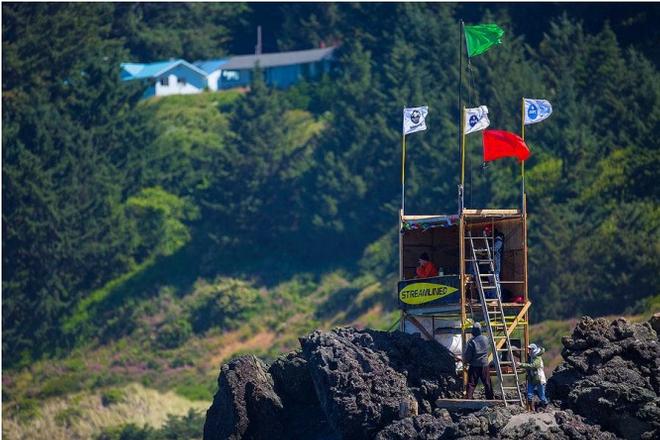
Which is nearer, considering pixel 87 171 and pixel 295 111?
pixel 87 171

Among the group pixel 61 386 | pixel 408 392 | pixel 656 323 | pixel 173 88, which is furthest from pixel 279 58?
pixel 408 392

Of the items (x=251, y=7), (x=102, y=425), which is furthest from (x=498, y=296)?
(x=251, y=7)

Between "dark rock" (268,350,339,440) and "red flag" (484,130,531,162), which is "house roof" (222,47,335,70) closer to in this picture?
"red flag" (484,130,531,162)

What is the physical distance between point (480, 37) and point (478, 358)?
8316 mm

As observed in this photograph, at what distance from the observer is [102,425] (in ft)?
249

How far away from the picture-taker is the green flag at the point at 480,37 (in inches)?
1658

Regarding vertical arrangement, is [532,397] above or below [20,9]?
below

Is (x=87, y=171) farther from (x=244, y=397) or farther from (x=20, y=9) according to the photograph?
(x=244, y=397)

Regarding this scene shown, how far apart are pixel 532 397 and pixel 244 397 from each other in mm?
6800

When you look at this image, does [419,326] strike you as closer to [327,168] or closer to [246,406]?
[246,406]

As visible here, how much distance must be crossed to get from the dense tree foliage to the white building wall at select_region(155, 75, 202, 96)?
1533cm

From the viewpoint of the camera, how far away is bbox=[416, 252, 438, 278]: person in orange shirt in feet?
135

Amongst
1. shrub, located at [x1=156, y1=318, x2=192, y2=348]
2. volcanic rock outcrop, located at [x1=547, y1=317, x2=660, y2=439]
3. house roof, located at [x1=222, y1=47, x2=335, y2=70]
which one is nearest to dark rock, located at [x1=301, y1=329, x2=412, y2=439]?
volcanic rock outcrop, located at [x1=547, y1=317, x2=660, y2=439]

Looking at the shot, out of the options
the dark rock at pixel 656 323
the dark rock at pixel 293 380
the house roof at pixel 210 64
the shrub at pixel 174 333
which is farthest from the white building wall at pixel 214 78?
the dark rock at pixel 656 323
